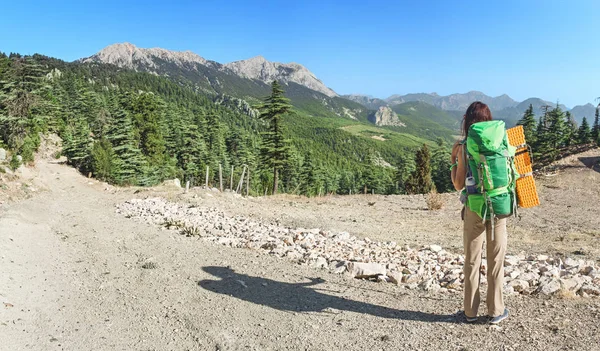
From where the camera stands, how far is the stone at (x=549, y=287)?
A: 538 cm

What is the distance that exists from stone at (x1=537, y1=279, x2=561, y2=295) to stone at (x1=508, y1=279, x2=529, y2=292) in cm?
18

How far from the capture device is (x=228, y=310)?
5.47m

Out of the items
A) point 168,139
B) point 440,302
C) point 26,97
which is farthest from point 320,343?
point 168,139

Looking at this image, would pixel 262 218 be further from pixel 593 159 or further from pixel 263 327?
pixel 593 159

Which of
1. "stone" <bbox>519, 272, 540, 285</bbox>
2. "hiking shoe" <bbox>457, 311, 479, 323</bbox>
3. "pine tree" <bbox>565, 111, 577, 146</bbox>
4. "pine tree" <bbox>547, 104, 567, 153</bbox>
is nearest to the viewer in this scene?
"hiking shoe" <bbox>457, 311, 479, 323</bbox>

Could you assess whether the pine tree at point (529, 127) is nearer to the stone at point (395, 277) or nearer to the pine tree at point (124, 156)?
the pine tree at point (124, 156)

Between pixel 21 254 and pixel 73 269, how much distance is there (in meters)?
1.77

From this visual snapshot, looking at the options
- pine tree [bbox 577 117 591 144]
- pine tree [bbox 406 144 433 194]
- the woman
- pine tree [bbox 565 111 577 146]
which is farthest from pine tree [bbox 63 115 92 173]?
pine tree [bbox 577 117 591 144]

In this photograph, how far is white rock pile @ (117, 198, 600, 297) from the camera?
18.9 feet

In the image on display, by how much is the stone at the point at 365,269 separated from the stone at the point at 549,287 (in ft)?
7.78

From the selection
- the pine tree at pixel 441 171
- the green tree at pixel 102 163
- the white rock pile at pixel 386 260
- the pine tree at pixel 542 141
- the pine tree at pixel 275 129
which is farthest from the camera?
the pine tree at pixel 441 171

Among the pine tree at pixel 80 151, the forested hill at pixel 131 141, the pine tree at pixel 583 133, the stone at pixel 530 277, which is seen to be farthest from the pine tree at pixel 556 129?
the pine tree at pixel 80 151

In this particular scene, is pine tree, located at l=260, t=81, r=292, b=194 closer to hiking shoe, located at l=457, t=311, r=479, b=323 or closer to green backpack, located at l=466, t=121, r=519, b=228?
hiking shoe, located at l=457, t=311, r=479, b=323

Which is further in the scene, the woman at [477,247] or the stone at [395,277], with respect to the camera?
the stone at [395,277]
